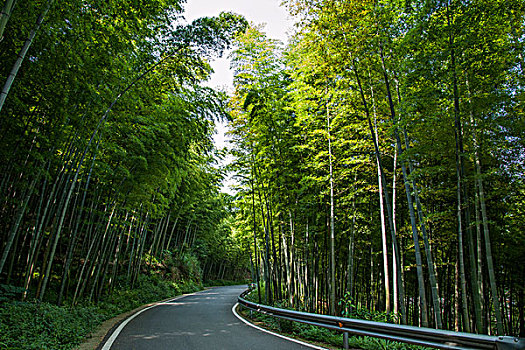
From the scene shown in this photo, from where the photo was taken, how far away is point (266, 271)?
8.23 meters

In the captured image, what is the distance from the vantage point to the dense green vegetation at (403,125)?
4.40 metres

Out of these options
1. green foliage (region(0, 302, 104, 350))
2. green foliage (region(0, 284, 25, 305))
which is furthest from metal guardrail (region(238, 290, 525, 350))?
green foliage (region(0, 284, 25, 305))

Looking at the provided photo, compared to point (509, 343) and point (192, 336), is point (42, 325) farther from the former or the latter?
point (509, 343)

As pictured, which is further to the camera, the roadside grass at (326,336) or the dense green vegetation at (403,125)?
the dense green vegetation at (403,125)

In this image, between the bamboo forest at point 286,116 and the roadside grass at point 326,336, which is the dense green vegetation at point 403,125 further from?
the roadside grass at point 326,336

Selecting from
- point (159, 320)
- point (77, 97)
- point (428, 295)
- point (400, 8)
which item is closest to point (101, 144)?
point (77, 97)

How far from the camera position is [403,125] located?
15.0 feet

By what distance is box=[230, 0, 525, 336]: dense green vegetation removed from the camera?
173 inches

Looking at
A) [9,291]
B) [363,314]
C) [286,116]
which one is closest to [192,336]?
[9,291]

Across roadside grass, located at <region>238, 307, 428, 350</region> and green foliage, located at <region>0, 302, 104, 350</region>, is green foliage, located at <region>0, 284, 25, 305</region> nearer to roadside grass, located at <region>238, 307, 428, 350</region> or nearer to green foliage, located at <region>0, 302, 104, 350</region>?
green foliage, located at <region>0, 302, 104, 350</region>

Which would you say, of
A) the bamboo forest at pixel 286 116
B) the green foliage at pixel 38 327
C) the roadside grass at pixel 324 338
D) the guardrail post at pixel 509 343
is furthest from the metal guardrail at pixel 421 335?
the green foliage at pixel 38 327

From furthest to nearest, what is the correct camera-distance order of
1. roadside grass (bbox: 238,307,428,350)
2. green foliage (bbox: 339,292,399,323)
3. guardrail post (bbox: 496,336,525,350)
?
green foliage (bbox: 339,292,399,323) < roadside grass (bbox: 238,307,428,350) < guardrail post (bbox: 496,336,525,350)

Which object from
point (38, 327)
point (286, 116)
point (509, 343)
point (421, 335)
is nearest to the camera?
point (509, 343)

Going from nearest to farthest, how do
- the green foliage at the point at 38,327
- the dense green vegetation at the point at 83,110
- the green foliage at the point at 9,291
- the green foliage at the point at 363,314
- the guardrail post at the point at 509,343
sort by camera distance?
the guardrail post at the point at 509,343
the green foliage at the point at 38,327
the dense green vegetation at the point at 83,110
the green foliage at the point at 9,291
the green foliage at the point at 363,314
